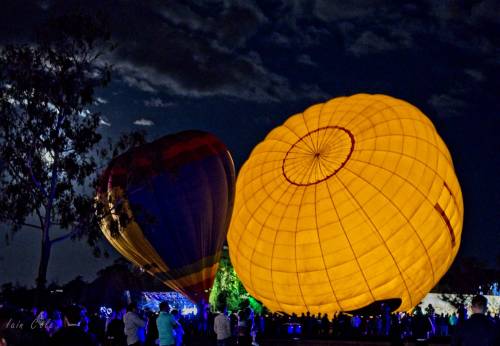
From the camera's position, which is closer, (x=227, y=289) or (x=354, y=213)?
(x=354, y=213)

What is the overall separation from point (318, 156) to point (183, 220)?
6.52 meters

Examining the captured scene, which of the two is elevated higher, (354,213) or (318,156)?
(318,156)

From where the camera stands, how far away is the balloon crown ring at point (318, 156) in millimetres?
Answer: 22812

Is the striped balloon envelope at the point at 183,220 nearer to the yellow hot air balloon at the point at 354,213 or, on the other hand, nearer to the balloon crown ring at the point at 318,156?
the yellow hot air balloon at the point at 354,213

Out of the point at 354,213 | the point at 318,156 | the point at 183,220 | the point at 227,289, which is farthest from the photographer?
the point at 227,289

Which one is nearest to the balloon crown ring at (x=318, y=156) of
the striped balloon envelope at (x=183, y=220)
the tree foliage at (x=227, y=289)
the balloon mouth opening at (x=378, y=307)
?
the striped balloon envelope at (x=183, y=220)

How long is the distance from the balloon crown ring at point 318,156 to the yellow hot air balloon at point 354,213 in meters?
0.04

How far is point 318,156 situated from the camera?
2319 centimetres

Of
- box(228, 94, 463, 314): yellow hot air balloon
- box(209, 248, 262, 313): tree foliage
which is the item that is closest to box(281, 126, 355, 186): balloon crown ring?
box(228, 94, 463, 314): yellow hot air balloon

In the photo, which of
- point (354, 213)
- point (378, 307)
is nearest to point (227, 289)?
point (378, 307)

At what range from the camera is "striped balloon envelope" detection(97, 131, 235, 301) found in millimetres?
25266

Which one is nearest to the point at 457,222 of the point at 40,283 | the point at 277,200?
the point at 277,200

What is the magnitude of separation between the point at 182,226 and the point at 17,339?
652 inches

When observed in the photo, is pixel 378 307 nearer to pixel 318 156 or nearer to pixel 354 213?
pixel 354 213
